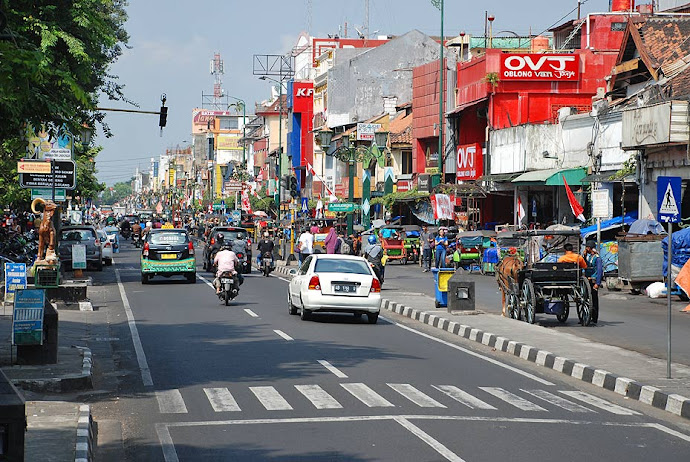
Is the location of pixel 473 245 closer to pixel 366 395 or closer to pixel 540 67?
pixel 540 67

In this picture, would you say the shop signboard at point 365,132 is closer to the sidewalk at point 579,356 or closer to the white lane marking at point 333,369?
the sidewalk at point 579,356

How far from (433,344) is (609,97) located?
2478cm

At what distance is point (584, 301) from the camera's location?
21734mm

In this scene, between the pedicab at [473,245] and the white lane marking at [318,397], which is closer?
the white lane marking at [318,397]

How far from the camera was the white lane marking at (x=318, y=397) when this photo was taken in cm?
1202

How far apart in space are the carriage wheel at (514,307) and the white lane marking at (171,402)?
37.0ft

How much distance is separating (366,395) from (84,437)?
422 centimetres

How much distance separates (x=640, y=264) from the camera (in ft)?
102

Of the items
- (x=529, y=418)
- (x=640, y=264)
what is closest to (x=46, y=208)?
(x=640, y=264)

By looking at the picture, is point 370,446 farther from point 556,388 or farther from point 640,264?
point 640,264

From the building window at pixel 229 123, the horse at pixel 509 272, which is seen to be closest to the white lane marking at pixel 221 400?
the horse at pixel 509 272

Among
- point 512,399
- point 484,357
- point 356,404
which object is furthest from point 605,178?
point 356,404

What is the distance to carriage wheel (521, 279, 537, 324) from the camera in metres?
21.8

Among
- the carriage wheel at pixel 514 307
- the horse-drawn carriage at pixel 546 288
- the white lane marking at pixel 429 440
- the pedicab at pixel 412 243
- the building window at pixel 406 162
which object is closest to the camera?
the white lane marking at pixel 429 440
